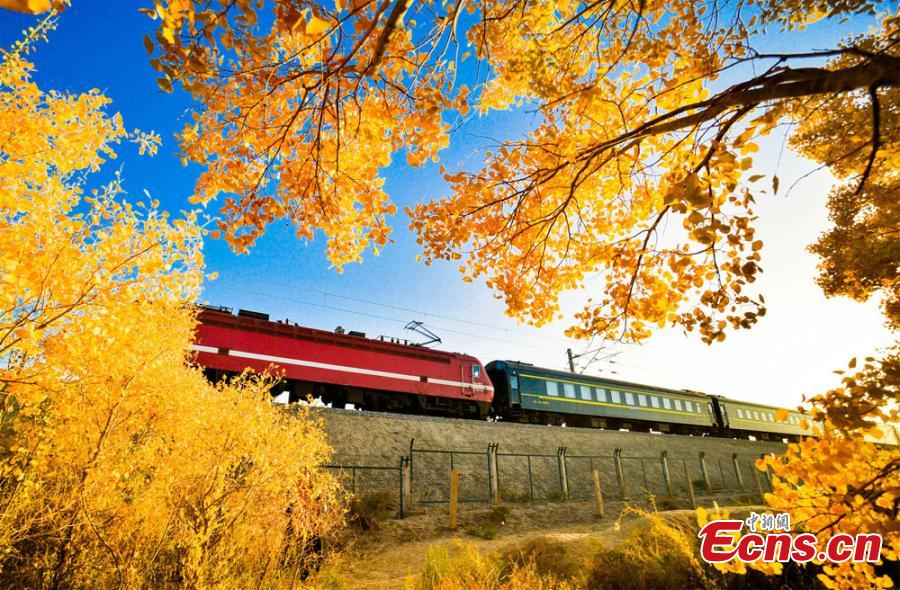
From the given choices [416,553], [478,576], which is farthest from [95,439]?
[416,553]

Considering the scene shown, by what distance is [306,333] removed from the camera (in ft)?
43.7

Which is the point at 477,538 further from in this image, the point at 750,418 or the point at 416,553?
the point at 750,418

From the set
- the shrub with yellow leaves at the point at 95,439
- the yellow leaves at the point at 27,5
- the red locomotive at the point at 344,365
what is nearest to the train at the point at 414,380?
the red locomotive at the point at 344,365

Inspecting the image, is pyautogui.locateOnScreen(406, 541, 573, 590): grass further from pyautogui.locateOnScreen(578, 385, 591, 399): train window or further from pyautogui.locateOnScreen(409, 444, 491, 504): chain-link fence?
pyautogui.locateOnScreen(578, 385, 591, 399): train window

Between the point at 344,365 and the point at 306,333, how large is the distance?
172 centimetres

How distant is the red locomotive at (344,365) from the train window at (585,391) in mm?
5131

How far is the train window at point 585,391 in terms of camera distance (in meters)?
18.9

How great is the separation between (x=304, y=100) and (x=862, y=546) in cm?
559

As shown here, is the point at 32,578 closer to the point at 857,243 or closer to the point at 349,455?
the point at 349,455

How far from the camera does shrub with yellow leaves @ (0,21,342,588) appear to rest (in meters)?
3.41

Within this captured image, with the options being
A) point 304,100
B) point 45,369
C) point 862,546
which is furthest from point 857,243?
point 45,369

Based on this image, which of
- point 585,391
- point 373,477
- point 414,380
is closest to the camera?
point 373,477

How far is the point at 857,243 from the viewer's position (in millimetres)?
7188

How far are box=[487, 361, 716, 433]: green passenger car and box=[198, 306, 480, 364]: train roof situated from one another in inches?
132
